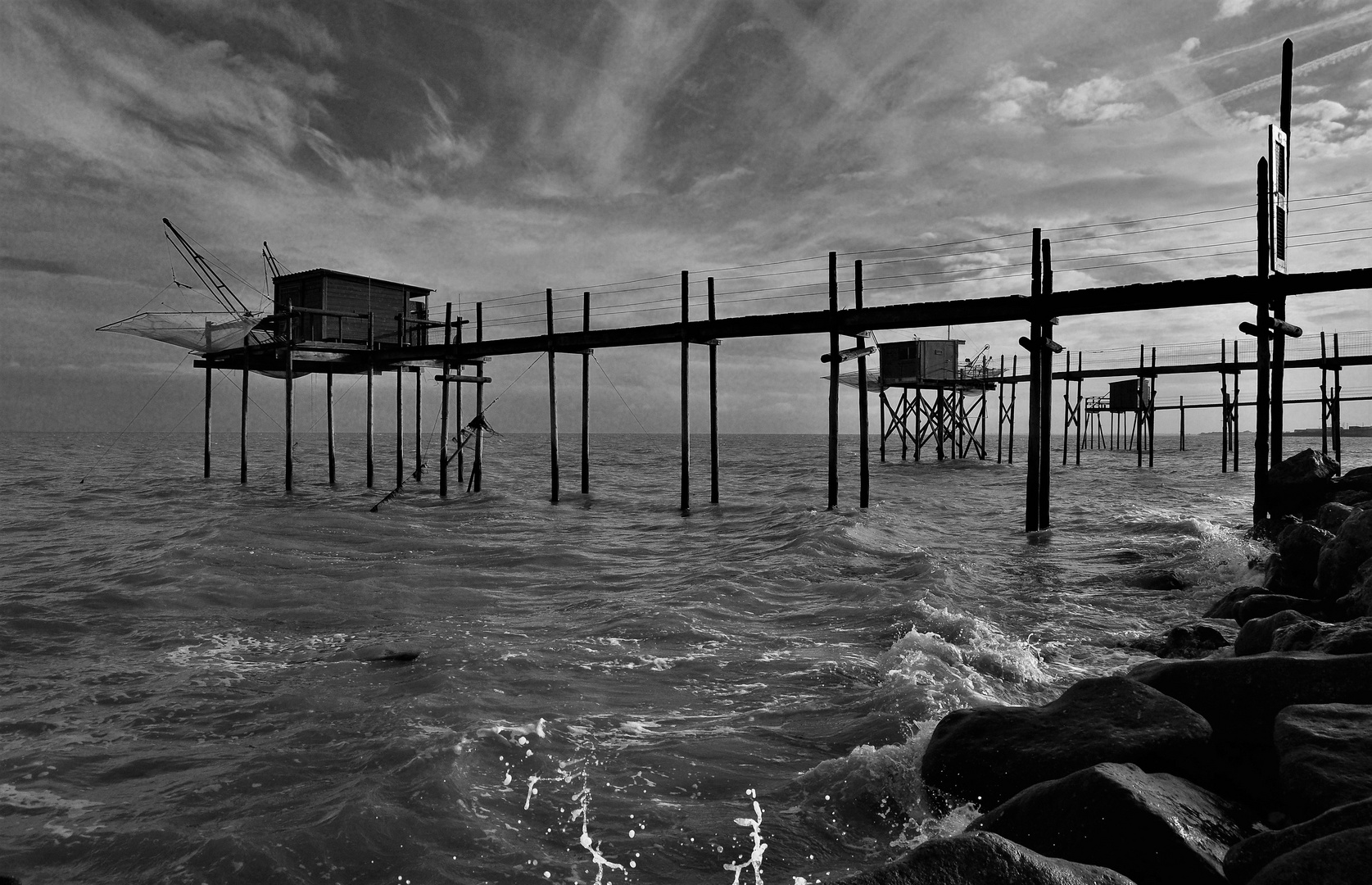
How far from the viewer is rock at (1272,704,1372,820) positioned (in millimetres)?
3139

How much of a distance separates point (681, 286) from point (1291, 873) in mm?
18023

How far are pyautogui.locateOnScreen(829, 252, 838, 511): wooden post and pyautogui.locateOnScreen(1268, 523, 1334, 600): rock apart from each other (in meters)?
9.68

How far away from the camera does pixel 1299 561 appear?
9.00m

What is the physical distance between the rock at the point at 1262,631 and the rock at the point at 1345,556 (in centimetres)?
183

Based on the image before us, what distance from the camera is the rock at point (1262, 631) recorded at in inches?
234

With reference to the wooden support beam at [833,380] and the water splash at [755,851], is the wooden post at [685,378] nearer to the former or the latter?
the wooden support beam at [833,380]

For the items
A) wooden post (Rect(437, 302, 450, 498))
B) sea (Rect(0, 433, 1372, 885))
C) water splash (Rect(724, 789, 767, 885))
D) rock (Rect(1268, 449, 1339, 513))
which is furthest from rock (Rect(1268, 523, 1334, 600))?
wooden post (Rect(437, 302, 450, 498))

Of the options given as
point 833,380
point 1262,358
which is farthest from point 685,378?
point 1262,358

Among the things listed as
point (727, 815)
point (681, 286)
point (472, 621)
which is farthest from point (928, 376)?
point (727, 815)

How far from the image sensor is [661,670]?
7.60 meters

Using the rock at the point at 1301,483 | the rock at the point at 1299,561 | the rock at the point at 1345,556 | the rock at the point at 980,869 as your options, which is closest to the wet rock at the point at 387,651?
the rock at the point at 980,869

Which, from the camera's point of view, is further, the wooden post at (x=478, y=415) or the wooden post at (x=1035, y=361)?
the wooden post at (x=478, y=415)

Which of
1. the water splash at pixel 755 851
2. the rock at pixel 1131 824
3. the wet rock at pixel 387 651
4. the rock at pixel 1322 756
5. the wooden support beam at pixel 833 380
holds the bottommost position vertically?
the water splash at pixel 755 851

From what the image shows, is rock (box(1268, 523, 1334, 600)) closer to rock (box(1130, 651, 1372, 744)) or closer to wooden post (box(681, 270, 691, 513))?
rock (box(1130, 651, 1372, 744))
